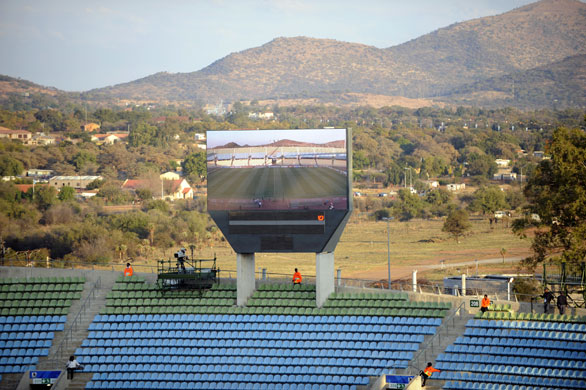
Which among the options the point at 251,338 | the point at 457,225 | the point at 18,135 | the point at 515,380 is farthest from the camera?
the point at 18,135

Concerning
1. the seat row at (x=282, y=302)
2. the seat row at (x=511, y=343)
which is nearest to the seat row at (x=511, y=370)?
the seat row at (x=511, y=343)

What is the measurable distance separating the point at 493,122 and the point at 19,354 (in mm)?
159931

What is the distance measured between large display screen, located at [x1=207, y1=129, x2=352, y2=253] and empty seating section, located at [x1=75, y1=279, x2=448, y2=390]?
2.65 meters

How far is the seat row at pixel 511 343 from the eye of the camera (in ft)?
85.3

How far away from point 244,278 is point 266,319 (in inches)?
67.2

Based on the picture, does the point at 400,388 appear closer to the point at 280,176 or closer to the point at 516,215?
the point at 280,176

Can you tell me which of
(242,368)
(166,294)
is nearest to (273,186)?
(242,368)

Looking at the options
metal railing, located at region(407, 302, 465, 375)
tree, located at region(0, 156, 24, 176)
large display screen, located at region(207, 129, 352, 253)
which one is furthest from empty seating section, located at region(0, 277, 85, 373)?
tree, located at region(0, 156, 24, 176)

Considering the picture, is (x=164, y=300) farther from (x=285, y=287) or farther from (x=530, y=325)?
(x=530, y=325)

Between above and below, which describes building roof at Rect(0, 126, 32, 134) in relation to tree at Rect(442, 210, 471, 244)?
above

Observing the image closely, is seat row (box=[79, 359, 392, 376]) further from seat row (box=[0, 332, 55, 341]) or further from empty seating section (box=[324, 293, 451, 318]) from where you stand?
empty seating section (box=[324, 293, 451, 318])

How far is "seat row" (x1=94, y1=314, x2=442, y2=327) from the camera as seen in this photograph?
29125mm

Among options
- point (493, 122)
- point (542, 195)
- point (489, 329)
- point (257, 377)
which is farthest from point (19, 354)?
point (493, 122)

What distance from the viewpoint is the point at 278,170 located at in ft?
96.4
